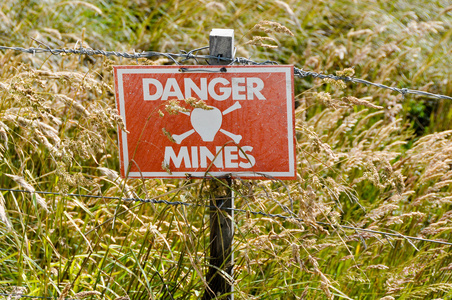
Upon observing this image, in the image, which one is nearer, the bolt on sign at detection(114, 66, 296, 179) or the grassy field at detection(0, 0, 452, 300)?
the bolt on sign at detection(114, 66, 296, 179)

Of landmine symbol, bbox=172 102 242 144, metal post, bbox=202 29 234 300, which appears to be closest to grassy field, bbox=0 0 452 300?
metal post, bbox=202 29 234 300

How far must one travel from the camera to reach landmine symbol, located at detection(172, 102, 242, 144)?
1.94m

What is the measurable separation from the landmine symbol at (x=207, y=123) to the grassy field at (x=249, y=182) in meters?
Answer: 0.18

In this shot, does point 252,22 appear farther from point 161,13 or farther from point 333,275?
point 333,275

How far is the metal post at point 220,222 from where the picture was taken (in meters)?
1.95

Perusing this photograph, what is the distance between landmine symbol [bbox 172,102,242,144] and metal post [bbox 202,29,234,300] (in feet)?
0.57

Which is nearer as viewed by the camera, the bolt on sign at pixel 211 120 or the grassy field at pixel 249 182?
the bolt on sign at pixel 211 120

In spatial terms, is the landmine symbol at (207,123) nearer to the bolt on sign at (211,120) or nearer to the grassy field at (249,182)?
the bolt on sign at (211,120)

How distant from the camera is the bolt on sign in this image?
1.91 metres

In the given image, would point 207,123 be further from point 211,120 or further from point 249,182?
point 249,182

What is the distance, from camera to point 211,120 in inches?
76.9

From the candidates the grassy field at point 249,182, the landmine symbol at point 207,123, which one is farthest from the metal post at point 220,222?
the landmine symbol at point 207,123

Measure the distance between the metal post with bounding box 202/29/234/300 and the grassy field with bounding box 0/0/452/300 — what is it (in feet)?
0.17

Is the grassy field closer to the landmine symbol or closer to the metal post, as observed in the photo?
the metal post
